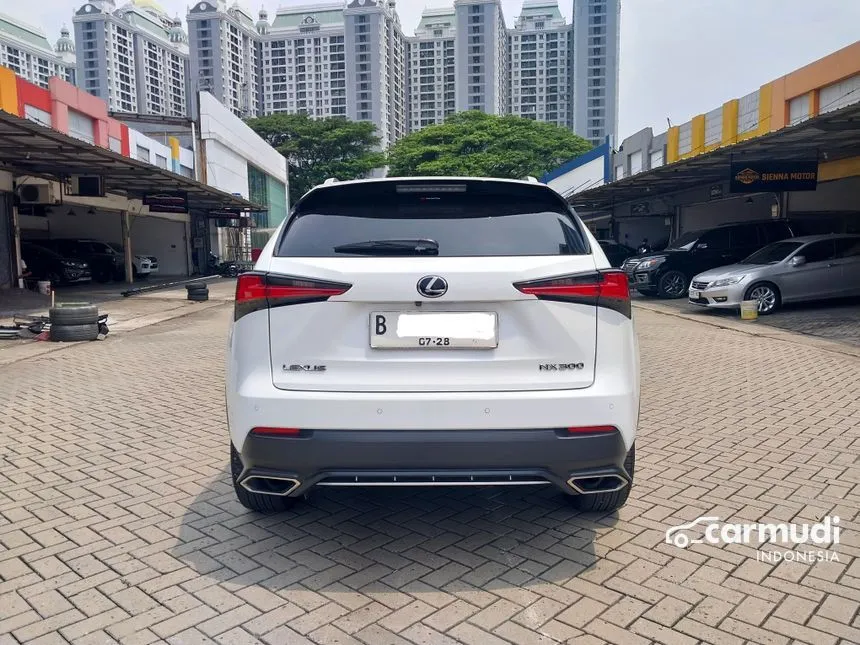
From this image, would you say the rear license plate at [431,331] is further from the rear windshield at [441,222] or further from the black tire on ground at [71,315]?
the black tire on ground at [71,315]

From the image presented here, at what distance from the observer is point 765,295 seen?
13750mm

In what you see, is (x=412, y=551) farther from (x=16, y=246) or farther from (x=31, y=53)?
(x=31, y=53)

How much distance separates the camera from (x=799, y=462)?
4746 mm

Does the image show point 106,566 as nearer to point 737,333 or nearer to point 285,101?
point 737,333

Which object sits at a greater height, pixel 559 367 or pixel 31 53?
pixel 31 53

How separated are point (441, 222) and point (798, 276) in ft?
40.7

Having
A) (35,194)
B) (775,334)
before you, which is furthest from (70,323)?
(775,334)

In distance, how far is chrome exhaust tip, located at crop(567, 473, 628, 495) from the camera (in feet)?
10.1

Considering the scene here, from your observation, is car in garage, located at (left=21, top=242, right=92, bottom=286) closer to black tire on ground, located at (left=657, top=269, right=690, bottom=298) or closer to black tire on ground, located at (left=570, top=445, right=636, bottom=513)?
black tire on ground, located at (left=657, top=269, right=690, bottom=298)

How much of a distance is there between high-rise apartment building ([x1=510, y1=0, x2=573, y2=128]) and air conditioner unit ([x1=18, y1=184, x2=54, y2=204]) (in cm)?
13511

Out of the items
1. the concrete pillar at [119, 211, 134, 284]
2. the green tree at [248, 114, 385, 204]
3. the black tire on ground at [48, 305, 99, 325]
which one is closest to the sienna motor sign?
the black tire on ground at [48, 305, 99, 325]

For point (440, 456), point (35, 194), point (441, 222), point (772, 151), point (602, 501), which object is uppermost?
point (772, 151)

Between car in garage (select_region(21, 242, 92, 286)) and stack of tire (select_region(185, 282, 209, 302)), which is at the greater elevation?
car in garage (select_region(21, 242, 92, 286))

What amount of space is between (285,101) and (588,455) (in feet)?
517
